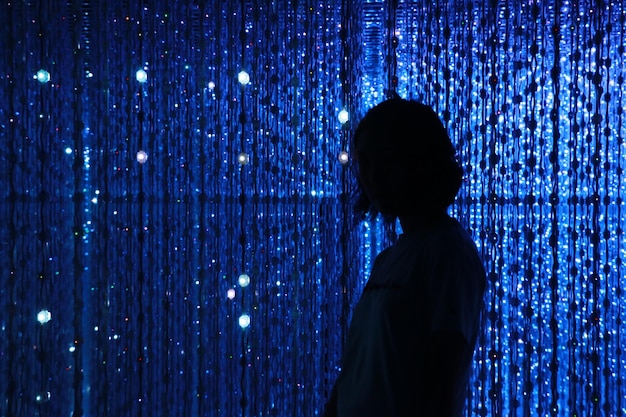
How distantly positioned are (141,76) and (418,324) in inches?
88.6

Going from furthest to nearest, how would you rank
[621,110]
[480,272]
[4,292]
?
1. [4,292]
2. [621,110]
3. [480,272]

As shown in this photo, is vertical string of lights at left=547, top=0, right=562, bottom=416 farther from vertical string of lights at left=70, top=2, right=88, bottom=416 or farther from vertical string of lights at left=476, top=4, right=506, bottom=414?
vertical string of lights at left=70, top=2, right=88, bottom=416

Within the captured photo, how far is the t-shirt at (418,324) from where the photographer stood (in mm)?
779

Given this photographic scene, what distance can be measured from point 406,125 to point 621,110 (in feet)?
6.84

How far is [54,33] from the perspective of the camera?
2.75 meters

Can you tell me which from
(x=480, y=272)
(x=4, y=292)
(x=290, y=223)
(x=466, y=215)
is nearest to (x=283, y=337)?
(x=290, y=223)

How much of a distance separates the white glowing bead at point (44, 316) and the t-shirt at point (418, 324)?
87.8 inches

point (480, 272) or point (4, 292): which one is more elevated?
point (480, 272)

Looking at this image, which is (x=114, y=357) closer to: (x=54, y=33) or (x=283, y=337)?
(x=283, y=337)

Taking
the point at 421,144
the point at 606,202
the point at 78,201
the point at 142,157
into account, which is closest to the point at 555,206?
the point at 606,202

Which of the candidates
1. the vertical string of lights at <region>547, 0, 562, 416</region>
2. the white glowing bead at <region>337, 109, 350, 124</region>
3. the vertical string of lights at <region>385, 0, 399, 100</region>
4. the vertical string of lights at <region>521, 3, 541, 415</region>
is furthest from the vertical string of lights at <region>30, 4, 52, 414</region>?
the vertical string of lights at <region>547, 0, 562, 416</region>

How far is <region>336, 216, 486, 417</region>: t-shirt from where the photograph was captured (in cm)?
78

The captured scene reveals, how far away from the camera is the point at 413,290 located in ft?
2.69

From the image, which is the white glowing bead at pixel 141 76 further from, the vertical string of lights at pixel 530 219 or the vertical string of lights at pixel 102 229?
the vertical string of lights at pixel 530 219
